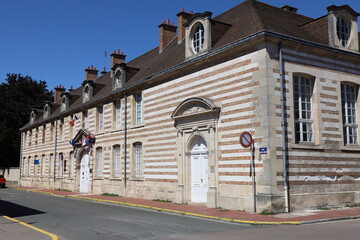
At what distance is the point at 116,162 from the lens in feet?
73.8

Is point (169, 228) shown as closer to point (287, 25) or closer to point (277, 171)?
point (277, 171)

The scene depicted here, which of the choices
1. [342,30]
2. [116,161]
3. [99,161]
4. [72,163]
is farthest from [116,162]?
[342,30]

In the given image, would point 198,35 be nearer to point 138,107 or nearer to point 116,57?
point 138,107

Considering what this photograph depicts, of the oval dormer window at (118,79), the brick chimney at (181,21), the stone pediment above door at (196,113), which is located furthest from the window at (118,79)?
the stone pediment above door at (196,113)

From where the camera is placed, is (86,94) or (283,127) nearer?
(283,127)

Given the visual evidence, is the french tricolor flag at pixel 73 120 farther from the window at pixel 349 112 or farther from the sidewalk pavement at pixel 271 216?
the window at pixel 349 112

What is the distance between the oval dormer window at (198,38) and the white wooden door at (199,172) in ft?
12.7

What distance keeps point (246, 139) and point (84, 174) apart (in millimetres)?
16272

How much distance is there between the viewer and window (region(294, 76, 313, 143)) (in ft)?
44.8

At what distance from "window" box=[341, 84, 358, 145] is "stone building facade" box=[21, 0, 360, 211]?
4cm

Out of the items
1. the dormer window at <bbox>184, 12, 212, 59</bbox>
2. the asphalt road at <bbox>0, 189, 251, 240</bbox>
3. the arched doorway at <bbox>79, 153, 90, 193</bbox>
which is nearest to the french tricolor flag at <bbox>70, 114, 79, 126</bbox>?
the arched doorway at <bbox>79, 153, 90, 193</bbox>

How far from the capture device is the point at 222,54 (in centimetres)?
1448

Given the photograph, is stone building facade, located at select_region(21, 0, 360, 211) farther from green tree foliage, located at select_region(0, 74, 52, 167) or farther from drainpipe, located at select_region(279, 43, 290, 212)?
green tree foliage, located at select_region(0, 74, 52, 167)

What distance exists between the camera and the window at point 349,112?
1495 cm
